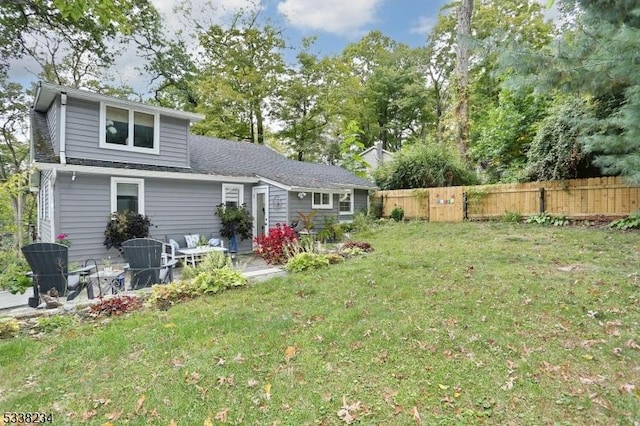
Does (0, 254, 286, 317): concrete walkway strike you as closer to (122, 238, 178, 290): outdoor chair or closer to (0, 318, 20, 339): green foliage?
(0, 318, 20, 339): green foliage

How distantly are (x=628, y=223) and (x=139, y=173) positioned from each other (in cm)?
1331

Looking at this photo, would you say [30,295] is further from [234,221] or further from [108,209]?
[234,221]

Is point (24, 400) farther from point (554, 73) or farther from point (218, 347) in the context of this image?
point (554, 73)

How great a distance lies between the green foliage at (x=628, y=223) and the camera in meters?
8.83

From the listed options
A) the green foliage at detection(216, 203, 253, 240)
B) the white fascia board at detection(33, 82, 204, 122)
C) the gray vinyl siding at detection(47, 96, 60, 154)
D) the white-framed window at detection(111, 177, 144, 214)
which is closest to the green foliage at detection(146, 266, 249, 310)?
the white-framed window at detection(111, 177, 144, 214)

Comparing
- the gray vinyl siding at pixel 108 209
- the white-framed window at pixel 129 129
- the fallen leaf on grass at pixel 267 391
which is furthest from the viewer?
the white-framed window at pixel 129 129

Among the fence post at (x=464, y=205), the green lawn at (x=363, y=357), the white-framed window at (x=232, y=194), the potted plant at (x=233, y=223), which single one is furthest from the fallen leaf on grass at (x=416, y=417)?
the fence post at (x=464, y=205)

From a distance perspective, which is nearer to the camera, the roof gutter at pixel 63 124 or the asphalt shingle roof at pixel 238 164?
the roof gutter at pixel 63 124

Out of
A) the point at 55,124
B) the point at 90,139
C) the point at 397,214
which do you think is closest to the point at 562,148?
the point at 397,214

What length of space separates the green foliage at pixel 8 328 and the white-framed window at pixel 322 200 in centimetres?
→ 931

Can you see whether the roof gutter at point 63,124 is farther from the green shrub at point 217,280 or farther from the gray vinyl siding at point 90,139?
the green shrub at point 217,280

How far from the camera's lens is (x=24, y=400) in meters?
2.73

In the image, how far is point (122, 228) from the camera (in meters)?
8.21

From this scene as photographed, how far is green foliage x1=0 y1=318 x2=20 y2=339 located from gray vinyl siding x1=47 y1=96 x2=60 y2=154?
5.64 metres
